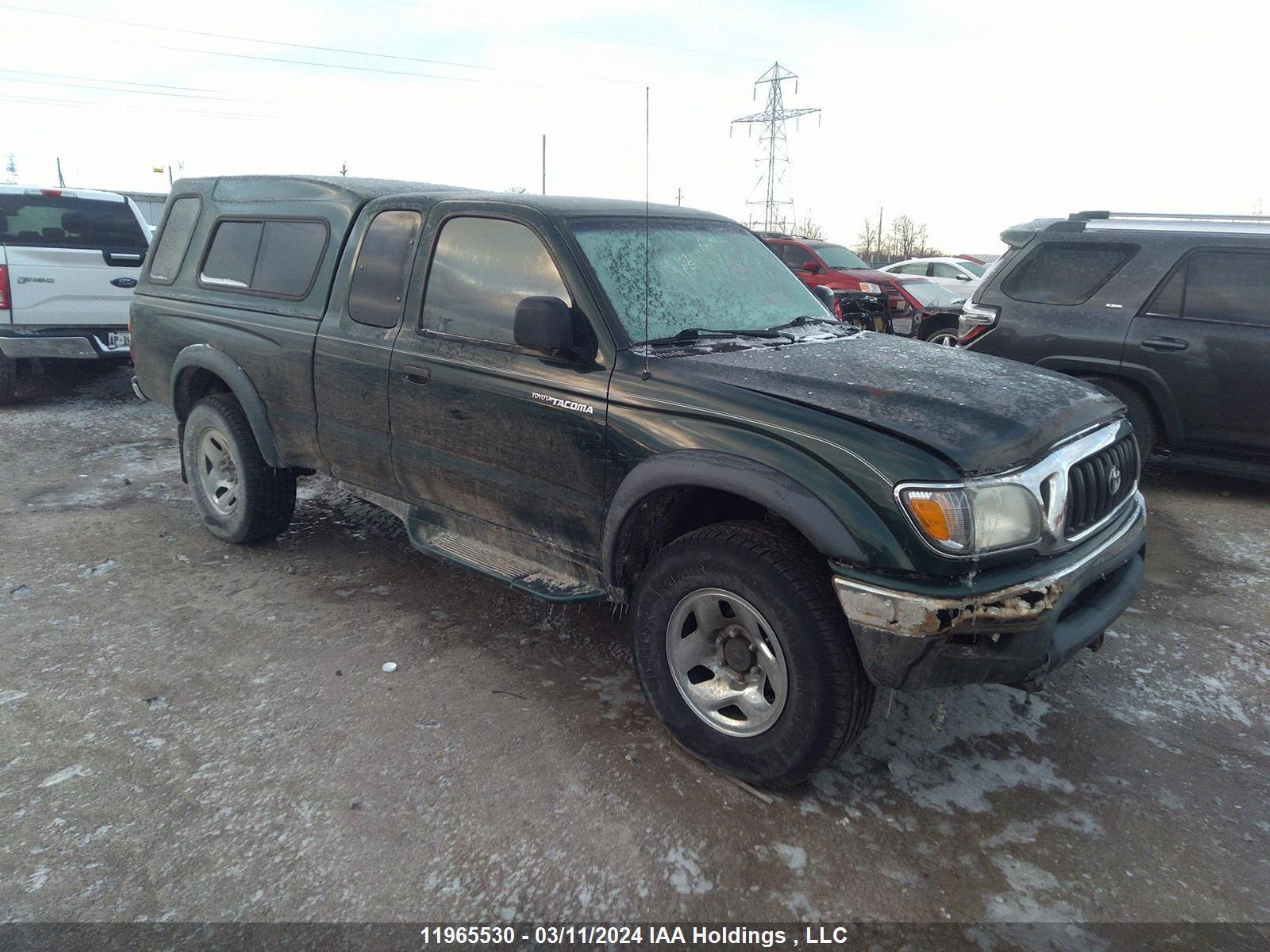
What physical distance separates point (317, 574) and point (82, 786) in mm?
1870

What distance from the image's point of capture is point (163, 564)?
15.3 feet

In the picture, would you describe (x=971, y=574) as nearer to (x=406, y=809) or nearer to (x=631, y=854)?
(x=631, y=854)

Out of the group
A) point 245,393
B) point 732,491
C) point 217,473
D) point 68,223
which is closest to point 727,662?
point 732,491

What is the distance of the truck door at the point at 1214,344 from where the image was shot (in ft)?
18.1

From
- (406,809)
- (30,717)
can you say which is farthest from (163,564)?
(406,809)

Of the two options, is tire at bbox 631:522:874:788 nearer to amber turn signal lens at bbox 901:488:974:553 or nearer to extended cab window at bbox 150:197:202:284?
amber turn signal lens at bbox 901:488:974:553

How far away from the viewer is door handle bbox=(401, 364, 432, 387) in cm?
366

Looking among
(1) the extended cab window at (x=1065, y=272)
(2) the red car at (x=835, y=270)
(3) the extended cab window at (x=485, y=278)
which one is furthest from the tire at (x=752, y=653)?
(2) the red car at (x=835, y=270)

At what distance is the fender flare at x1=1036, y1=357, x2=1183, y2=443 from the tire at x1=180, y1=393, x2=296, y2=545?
4.84 meters

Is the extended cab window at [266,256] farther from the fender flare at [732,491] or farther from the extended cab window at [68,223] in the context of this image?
the extended cab window at [68,223]

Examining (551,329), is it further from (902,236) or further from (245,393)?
(902,236)

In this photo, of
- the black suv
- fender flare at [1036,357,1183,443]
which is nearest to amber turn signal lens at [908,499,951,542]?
fender flare at [1036,357,1183,443]

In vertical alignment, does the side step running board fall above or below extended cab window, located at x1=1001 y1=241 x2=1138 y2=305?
below

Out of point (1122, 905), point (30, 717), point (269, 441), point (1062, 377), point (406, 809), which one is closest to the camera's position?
point (1122, 905)
